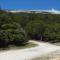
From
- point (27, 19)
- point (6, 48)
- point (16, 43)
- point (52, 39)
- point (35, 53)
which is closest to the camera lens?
point (35, 53)

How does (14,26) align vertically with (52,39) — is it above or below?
above

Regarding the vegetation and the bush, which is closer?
the bush

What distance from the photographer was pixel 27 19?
1886 inches

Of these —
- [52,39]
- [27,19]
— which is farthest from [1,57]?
[27,19]

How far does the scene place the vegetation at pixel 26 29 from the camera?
33938 mm

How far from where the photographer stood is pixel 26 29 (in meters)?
44.3

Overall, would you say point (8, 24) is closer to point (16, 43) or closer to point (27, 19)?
point (16, 43)

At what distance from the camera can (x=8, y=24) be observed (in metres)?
35.3

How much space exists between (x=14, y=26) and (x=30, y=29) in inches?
341

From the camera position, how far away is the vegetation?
111ft

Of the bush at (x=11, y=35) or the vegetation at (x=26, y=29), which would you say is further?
the vegetation at (x=26, y=29)

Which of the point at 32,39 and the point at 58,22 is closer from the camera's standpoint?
the point at 32,39

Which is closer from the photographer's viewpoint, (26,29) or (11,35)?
(11,35)

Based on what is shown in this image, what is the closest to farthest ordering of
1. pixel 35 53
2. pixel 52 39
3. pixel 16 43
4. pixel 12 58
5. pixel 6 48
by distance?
pixel 12 58 → pixel 35 53 → pixel 6 48 → pixel 16 43 → pixel 52 39
